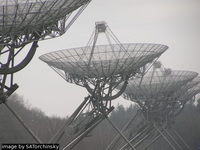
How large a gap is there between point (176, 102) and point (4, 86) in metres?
30.0

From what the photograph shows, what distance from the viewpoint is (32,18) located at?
2719 cm

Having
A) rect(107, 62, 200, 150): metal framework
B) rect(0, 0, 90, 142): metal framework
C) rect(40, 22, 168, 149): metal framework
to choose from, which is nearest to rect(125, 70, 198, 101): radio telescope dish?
rect(107, 62, 200, 150): metal framework

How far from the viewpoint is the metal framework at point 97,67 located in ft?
125

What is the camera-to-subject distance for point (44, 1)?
27453 millimetres

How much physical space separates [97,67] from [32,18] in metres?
12.0

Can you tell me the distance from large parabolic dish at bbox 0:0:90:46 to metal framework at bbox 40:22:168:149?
933 cm

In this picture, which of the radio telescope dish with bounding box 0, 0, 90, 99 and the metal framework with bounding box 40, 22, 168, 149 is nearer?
the radio telescope dish with bounding box 0, 0, 90, 99

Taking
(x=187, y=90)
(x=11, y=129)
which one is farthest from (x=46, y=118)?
(x=187, y=90)

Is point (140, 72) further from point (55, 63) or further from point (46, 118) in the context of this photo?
point (46, 118)

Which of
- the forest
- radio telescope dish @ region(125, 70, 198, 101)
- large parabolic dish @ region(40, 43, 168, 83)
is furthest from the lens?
the forest

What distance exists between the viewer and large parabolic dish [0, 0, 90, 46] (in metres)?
26.5

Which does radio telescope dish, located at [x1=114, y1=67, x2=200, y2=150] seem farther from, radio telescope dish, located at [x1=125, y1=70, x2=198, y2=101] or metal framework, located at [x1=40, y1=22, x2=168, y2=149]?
metal framework, located at [x1=40, y1=22, x2=168, y2=149]

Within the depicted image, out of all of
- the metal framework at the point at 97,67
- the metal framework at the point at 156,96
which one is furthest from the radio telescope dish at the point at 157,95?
the metal framework at the point at 97,67

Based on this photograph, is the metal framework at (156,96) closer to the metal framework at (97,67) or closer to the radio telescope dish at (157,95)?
the radio telescope dish at (157,95)
